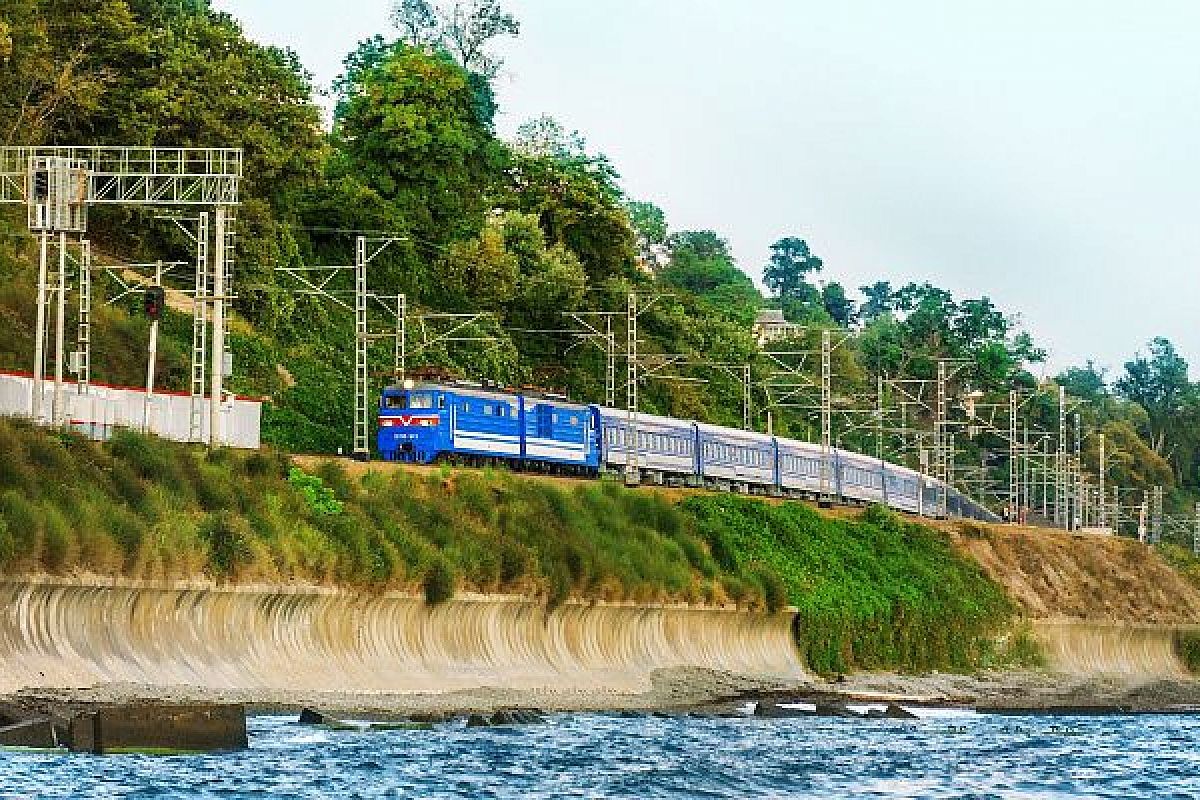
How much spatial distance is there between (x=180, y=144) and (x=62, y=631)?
45.1 m

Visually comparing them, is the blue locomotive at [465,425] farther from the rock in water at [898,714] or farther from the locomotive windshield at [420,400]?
the rock in water at [898,714]

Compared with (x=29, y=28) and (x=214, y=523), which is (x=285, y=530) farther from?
(x=29, y=28)

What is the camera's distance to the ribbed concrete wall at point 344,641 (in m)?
52.5

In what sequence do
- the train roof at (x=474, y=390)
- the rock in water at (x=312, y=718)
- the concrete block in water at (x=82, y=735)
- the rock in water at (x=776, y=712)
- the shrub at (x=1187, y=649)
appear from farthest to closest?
the shrub at (x=1187, y=649) → the train roof at (x=474, y=390) → the rock in water at (x=776, y=712) → the rock in water at (x=312, y=718) → the concrete block in water at (x=82, y=735)

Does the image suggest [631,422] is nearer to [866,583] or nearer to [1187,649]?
[866,583]

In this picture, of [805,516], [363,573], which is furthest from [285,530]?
[805,516]

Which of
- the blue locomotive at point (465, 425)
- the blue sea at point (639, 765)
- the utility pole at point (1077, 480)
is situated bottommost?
the blue sea at point (639, 765)

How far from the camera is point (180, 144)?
9531 cm

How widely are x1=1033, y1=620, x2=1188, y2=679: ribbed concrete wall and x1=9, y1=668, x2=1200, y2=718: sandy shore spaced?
2053 mm

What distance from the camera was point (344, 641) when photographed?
63562 millimetres

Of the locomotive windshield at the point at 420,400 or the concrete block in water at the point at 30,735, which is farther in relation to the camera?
the locomotive windshield at the point at 420,400

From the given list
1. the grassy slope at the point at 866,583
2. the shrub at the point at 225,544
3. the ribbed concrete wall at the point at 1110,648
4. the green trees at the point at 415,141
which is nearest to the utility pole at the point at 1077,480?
the ribbed concrete wall at the point at 1110,648

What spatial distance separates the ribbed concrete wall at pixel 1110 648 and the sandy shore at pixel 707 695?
6.74 ft

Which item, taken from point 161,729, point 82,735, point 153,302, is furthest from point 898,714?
point 82,735
